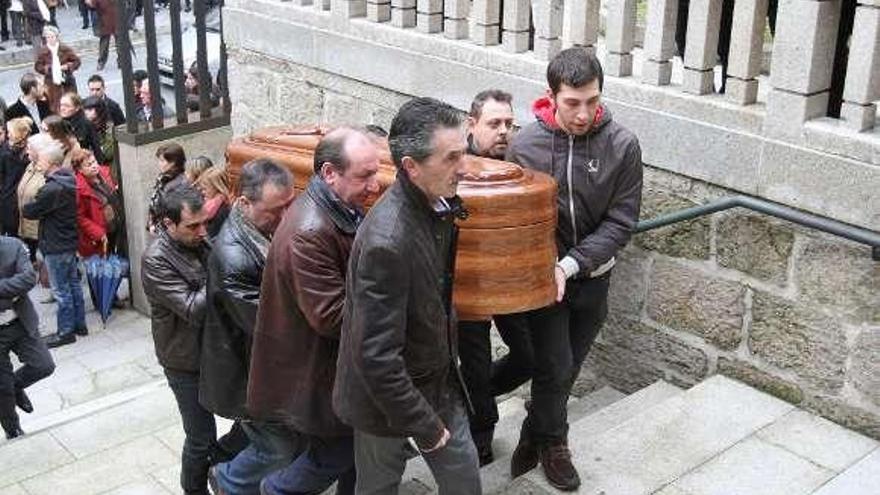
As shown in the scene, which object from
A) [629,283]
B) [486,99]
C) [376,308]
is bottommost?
[629,283]

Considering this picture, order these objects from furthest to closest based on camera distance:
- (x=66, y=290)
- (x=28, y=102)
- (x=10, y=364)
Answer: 1. (x=28, y=102)
2. (x=66, y=290)
3. (x=10, y=364)

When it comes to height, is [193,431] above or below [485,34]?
below

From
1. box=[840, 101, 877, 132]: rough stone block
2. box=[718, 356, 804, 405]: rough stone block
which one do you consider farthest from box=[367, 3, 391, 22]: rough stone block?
box=[840, 101, 877, 132]: rough stone block

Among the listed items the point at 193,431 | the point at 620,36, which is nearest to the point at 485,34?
the point at 620,36

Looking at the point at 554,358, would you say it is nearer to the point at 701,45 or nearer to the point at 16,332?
the point at 701,45

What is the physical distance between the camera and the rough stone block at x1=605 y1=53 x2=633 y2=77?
4980 millimetres

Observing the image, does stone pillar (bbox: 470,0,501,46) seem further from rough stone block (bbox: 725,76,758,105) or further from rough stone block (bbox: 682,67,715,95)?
rough stone block (bbox: 725,76,758,105)

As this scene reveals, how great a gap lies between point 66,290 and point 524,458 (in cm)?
576

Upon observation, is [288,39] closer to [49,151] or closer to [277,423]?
[49,151]

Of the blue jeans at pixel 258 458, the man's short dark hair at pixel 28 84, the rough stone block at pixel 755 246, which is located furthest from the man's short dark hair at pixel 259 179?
the man's short dark hair at pixel 28 84

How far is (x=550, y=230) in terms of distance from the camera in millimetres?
3943

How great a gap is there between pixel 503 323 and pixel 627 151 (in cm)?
88

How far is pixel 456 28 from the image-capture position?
19.1ft

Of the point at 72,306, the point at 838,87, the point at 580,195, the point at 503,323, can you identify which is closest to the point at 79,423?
the point at 72,306
